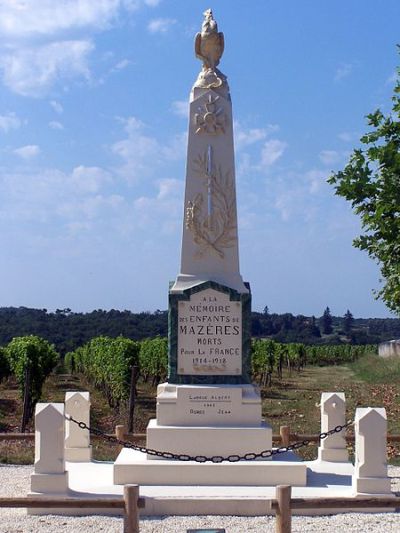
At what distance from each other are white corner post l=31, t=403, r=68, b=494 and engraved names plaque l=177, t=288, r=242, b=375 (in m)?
2.37

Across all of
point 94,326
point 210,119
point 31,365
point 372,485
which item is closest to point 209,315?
point 210,119

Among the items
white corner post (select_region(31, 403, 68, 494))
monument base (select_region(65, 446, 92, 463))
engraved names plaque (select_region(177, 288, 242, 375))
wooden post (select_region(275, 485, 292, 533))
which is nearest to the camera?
wooden post (select_region(275, 485, 292, 533))

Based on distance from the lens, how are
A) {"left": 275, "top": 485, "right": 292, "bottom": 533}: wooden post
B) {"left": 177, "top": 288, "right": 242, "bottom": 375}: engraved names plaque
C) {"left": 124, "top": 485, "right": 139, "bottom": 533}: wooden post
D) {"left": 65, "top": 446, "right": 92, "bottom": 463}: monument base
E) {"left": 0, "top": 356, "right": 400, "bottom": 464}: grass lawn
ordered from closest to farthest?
1. {"left": 275, "top": 485, "right": 292, "bottom": 533}: wooden post
2. {"left": 124, "top": 485, "right": 139, "bottom": 533}: wooden post
3. {"left": 177, "top": 288, "right": 242, "bottom": 375}: engraved names plaque
4. {"left": 65, "top": 446, "right": 92, "bottom": 463}: monument base
5. {"left": 0, "top": 356, "right": 400, "bottom": 464}: grass lawn

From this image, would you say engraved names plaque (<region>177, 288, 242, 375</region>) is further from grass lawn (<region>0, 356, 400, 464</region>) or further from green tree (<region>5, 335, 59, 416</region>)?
green tree (<region>5, 335, 59, 416</region>)

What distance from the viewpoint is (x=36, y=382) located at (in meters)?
→ 23.9

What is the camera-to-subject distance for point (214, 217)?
11.4m

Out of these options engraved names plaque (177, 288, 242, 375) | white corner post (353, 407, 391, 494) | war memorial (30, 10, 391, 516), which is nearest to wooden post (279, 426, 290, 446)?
war memorial (30, 10, 391, 516)

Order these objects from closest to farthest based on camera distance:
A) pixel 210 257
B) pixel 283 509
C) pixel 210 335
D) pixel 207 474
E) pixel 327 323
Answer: pixel 283 509, pixel 207 474, pixel 210 335, pixel 210 257, pixel 327 323

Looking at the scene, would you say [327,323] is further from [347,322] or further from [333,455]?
[333,455]

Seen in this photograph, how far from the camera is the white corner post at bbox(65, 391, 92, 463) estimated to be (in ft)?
39.6

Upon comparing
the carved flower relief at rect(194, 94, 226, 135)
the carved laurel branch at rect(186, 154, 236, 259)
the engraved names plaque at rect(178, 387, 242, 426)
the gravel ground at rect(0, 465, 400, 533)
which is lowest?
the gravel ground at rect(0, 465, 400, 533)

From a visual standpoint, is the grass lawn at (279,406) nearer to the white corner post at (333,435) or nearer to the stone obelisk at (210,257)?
the white corner post at (333,435)

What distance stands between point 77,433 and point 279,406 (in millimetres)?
13666

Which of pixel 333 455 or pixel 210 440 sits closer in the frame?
pixel 210 440
